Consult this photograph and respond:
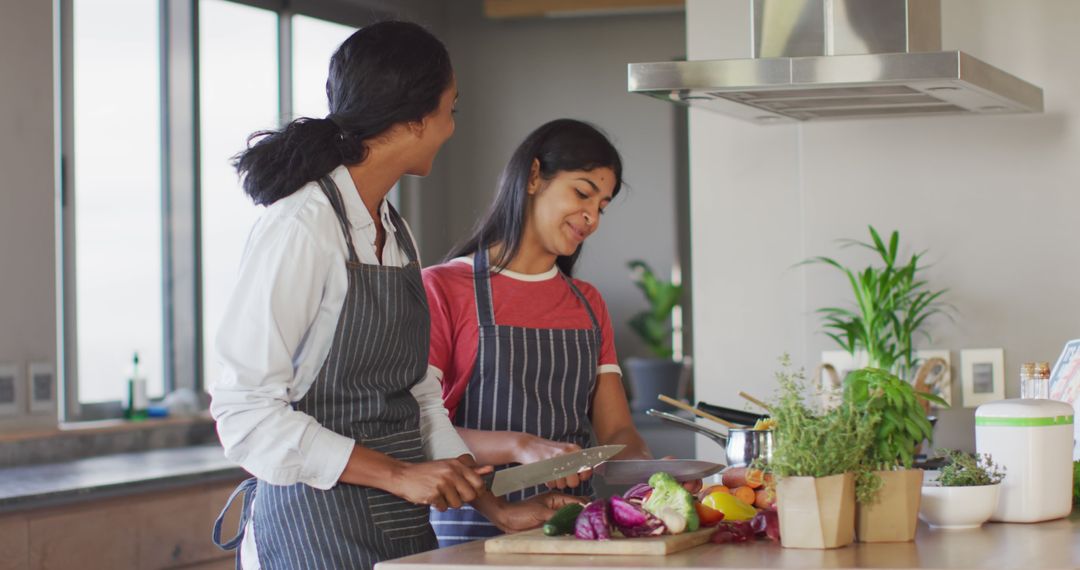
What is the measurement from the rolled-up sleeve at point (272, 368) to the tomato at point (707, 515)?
20.0 inches

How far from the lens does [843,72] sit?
2.58 metres

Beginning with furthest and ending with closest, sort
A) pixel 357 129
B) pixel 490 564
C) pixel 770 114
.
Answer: pixel 770 114, pixel 357 129, pixel 490 564

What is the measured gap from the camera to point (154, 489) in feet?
11.5

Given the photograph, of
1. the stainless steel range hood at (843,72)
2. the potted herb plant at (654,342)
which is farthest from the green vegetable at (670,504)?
the potted herb plant at (654,342)

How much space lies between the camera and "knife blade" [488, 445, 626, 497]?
2010 millimetres

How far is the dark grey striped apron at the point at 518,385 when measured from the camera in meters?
2.51

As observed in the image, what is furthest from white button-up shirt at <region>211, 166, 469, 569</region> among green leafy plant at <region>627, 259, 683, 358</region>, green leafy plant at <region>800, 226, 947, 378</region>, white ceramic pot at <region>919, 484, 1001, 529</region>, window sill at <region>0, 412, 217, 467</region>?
green leafy plant at <region>627, 259, 683, 358</region>

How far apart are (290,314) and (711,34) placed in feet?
6.46

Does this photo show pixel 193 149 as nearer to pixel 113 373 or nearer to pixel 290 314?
pixel 113 373

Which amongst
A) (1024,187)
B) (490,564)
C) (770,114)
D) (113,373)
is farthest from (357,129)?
(113,373)

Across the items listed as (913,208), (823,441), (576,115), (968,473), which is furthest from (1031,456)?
(576,115)

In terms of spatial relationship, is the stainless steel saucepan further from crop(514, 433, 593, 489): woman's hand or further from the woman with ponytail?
the woman with ponytail

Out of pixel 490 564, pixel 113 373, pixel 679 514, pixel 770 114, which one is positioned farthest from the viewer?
pixel 113 373

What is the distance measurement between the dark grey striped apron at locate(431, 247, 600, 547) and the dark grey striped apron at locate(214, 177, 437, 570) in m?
0.44
